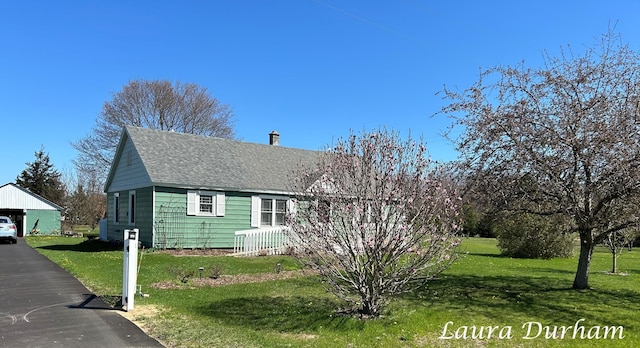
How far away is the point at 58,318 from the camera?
7.63 meters

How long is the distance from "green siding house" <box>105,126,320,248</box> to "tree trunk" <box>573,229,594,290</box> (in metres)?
11.2

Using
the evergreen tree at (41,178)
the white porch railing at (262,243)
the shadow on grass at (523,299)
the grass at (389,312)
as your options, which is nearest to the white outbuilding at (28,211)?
the evergreen tree at (41,178)

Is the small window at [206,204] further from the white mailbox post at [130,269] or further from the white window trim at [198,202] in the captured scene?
the white mailbox post at [130,269]

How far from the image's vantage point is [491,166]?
32.6 feet

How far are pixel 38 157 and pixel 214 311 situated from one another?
5519 centimetres

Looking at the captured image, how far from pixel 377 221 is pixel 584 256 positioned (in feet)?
18.1

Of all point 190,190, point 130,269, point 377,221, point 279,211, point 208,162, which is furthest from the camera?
point 279,211

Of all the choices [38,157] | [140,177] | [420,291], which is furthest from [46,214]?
[420,291]

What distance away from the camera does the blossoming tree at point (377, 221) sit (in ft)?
23.1

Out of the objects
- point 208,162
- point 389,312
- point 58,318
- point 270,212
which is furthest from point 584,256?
point 208,162

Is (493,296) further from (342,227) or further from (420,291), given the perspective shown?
(342,227)

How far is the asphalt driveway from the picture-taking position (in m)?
6.36

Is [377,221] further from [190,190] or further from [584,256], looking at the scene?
[190,190]

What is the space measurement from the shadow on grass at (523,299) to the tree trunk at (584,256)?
221mm
